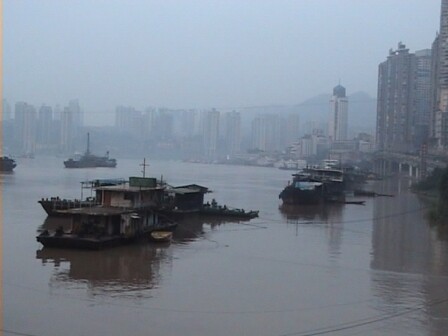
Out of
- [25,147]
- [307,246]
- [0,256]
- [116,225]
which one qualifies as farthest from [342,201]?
[25,147]

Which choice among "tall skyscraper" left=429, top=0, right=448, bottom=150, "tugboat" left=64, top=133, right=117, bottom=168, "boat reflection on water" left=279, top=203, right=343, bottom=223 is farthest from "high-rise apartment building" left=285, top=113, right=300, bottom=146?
"boat reflection on water" left=279, top=203, right=343, bottom=223

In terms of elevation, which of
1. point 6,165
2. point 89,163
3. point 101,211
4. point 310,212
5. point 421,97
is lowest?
point 310,212

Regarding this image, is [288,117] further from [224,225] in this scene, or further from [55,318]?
[55,318]

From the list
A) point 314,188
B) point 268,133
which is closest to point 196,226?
point 314,188

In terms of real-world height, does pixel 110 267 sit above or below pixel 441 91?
below

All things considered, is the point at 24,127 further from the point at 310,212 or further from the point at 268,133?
the point at 310,212

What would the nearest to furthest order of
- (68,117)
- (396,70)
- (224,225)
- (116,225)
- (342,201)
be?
(116,225) < (224,225) < (342,201) < (396,70) < (68,117)

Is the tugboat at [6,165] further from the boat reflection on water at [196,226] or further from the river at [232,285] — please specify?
the river at [232,285]
